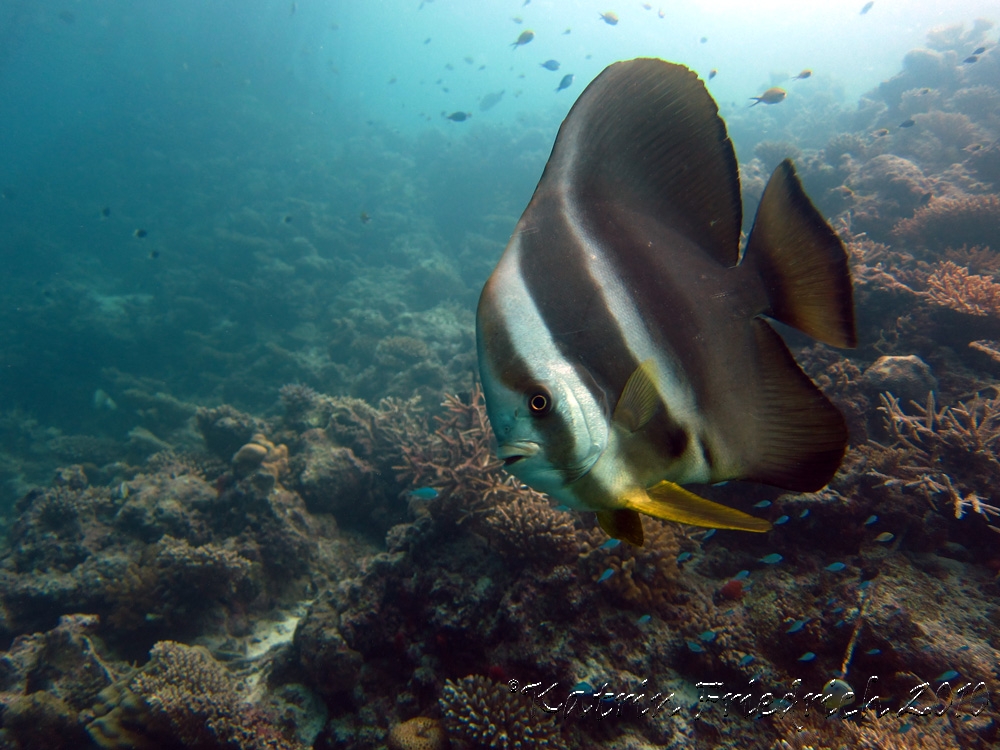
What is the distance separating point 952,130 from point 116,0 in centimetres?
6959

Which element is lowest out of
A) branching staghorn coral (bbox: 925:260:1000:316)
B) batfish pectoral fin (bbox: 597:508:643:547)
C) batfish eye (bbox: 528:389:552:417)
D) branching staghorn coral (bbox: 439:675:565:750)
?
branching staghorn coral (bbox: 439:675:565:750)

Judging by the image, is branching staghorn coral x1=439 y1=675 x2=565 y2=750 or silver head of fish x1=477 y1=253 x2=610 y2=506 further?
branching staghorn coral x1=439 y1=675 x2=565 y2=750

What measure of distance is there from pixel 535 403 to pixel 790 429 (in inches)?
19.5

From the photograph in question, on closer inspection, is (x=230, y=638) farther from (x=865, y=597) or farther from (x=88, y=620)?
(x=865, y=597)

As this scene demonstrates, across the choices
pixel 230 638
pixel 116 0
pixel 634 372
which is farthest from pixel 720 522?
pixel 116 0

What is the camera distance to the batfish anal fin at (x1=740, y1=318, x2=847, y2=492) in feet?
2.64

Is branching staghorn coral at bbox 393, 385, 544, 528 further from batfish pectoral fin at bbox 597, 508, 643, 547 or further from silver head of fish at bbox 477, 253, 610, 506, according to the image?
silver head of fish at bbox 477, 253, 610, 506

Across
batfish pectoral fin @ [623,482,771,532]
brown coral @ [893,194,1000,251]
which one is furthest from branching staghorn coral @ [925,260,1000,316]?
batfish pectoral fin @ [623,482,771,532]

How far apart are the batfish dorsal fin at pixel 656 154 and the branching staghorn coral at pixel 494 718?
305 centimetres

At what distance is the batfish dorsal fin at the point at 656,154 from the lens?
86 cm

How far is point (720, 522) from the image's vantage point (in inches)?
29.7

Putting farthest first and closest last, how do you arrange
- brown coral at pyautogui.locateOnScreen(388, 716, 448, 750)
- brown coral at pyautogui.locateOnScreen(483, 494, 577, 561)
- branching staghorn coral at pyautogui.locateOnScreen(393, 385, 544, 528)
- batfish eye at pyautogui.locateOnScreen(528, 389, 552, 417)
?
branching staghorn coral at pyautogui.locateOnScreen(393, 385, 544, 528)
brown coral at pyautogui.locateOnScreen(483, 494, 577, 561)
brown coral at pyautogui.locateOnScreen(388, 716, 448, 750)
batfish eye at pyautogui.locateOnScreen(528, 389, 552, 417)

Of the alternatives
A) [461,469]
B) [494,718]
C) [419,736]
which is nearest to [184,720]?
[419,736]

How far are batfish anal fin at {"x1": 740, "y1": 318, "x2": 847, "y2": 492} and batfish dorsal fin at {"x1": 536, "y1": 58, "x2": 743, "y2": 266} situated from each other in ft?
0.76
